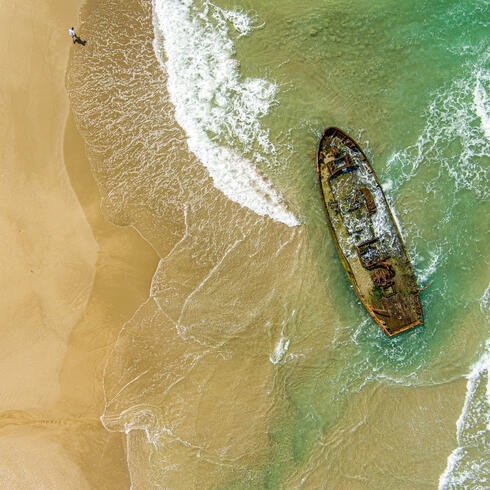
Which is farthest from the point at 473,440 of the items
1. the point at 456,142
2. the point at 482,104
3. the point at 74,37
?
the point at 74,37

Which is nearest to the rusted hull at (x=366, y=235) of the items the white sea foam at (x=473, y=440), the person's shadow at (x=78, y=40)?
the white sea foam at (x=473, y=440)

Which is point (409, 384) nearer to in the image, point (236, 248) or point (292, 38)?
point (236, 248)

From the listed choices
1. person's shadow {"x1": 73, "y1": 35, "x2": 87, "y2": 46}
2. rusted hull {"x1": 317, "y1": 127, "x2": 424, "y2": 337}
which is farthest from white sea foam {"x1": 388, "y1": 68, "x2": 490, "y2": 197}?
person's shadow {"x1": 73, "y1": 35, "x2": 87, "y2": 46}

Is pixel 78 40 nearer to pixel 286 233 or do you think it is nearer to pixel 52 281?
pixel 52 281

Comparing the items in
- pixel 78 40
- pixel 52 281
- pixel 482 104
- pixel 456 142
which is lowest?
pixel 456 142

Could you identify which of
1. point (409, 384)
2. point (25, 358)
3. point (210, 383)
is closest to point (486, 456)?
point (409, 384)

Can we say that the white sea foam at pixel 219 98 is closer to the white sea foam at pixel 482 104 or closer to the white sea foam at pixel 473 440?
the white sea foam at pixel 482 104
